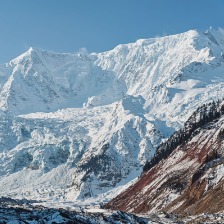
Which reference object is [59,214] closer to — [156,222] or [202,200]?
[156,222]

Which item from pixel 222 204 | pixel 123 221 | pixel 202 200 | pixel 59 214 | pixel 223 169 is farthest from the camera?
pixel 223 169

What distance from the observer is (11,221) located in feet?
334

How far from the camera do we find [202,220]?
126500 millimetres

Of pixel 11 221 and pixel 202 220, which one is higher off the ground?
pixel 11 221

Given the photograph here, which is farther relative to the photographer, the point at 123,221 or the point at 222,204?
the point at 222,204

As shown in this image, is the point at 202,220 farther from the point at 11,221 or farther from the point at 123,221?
the point at 11,221

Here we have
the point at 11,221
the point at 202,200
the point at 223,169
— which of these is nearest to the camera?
the point at 11,221

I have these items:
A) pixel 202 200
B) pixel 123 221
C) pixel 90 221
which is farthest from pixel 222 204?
pixel 90 221

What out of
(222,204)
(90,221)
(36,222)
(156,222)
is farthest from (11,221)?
(222,204)

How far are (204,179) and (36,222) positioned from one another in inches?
4202

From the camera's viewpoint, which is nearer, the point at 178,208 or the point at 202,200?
the point at 202,200

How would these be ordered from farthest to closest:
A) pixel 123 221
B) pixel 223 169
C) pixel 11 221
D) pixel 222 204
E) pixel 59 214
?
1. pixel 223 169
2. pixel 222 204
3. pixel 123 221
4. pixel 59 214
5. pixel 11 221

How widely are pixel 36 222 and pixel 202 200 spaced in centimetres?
8477

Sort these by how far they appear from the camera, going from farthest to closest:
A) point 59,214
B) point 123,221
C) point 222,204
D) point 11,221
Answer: point 222,204 → point 123,221 → point 59,214 → point 11,221
